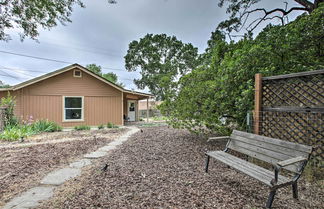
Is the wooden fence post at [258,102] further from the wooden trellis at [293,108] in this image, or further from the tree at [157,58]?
the tree at [157,58]

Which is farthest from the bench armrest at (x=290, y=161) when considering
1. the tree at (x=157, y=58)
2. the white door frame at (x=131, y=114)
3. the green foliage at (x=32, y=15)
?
the tree at (x=157, y=58)

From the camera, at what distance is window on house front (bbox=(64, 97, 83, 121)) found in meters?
9.31

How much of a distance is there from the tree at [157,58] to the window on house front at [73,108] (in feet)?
49.2

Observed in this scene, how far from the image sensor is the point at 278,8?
7.55 m

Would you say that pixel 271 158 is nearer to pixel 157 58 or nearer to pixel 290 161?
pixel 290 161

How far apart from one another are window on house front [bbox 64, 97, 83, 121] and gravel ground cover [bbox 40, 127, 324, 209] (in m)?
7.33

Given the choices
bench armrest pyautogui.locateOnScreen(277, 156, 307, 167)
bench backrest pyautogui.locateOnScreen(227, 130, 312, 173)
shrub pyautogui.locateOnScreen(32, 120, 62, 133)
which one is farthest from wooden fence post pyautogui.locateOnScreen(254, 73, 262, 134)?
shrub pyautogui.locateOnScreen(32, 120, 62, 133)

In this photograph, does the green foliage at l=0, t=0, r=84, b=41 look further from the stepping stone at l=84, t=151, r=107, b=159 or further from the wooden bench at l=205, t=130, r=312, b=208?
the wooden bench at l=205, t=130, r=312, b=208

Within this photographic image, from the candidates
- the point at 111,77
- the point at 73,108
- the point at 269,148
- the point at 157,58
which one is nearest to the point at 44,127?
the point at 73,108

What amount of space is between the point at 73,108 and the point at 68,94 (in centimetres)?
88

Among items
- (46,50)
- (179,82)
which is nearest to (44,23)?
(179,82)

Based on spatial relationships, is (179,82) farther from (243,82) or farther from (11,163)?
(11,163)

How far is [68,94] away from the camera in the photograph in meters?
9.31

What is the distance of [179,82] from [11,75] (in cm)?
3699
